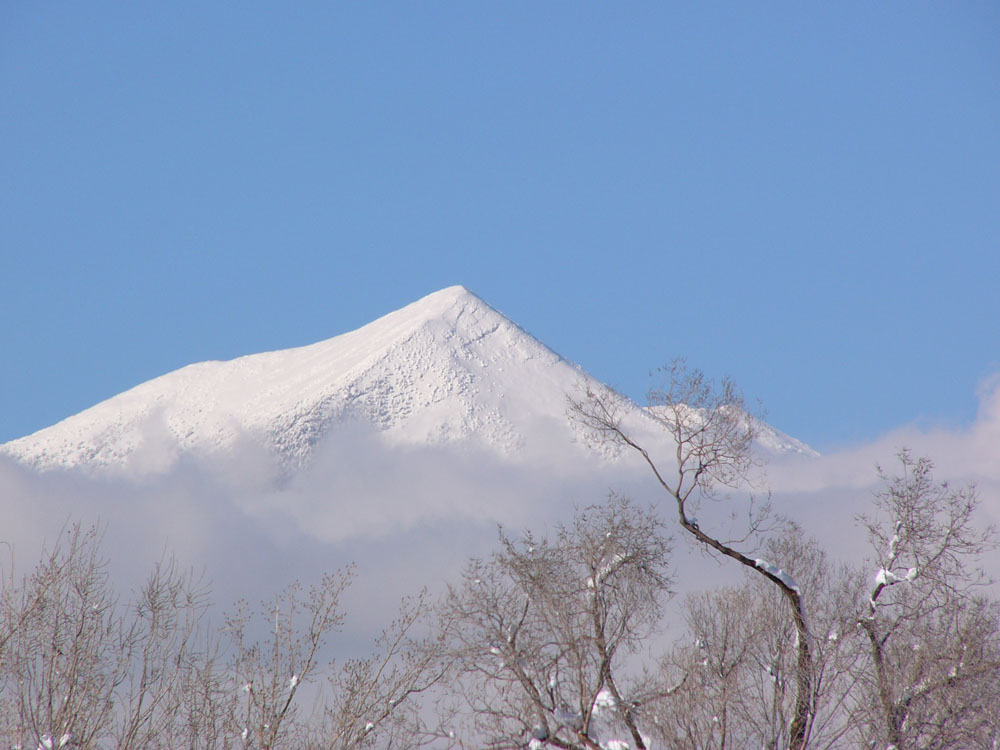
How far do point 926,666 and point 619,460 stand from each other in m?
177

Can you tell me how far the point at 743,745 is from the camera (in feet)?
72.2

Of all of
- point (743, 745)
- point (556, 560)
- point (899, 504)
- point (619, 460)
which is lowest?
point (743, 745)

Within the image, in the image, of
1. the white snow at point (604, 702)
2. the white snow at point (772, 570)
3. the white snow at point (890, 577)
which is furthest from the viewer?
the white snow at point (890, 577)

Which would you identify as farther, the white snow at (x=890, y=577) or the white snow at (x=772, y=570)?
the white snow at (x=890, y=577)

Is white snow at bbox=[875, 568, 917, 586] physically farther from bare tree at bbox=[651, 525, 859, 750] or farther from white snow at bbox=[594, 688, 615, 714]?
white snow at bbox=[594, 688, 615, 714]

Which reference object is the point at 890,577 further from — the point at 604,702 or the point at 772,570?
the point at 604,702

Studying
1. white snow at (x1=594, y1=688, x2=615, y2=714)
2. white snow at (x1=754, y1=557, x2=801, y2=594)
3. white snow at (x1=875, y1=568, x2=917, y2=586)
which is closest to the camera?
white snow at (x1=754, y1=557, x2=801, y2=594)

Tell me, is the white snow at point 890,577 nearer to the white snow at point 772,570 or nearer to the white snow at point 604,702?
the white snow at point 772,570

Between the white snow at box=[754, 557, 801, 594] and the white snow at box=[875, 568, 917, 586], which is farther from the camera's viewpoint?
the white snow at box=[875, 568, 917, 586]

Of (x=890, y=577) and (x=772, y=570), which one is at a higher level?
(x=890, y=577)

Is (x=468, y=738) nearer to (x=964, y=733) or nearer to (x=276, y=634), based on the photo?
(x=276, y=634)

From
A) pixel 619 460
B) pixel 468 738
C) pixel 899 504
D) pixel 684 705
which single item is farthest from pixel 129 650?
pixel 619 460

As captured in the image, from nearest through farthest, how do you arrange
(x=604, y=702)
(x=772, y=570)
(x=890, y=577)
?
1. (x=772, y=570)
2. (x=604, y=702)
3. (x=890, y=577)

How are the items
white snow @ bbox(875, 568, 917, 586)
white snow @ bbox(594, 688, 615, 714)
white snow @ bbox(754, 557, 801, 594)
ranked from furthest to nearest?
white snow @ bbox(875, 568, 917, 586)
white snow @ bbox(594, 688, 615, 714)
white snow @ bbox(754, 557, 801, 594)
